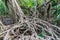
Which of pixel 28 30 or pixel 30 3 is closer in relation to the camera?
pixel 28 30

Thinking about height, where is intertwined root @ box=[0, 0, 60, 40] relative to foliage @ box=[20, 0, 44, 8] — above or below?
below

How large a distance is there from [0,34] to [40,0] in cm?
110

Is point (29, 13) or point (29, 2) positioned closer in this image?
point (29, 13)

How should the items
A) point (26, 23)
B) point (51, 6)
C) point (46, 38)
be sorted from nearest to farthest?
point (46, 38), point (26, 23), point (51, 6)

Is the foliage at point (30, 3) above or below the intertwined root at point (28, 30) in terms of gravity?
above

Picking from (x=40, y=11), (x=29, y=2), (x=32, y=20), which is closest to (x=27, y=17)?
(x=32, y=20)

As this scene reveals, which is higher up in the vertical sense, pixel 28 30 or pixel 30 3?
pixel 30 3

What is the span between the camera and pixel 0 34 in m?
2.48

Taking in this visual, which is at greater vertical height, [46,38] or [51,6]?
[51,6]

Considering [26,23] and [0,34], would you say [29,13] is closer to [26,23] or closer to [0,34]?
[26,23]

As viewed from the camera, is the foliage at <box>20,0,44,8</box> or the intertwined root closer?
the intertwined root

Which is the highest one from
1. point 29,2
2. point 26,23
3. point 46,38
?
point 29,2

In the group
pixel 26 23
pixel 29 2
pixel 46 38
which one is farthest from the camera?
pixel 29 2

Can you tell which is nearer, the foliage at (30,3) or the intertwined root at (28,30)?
the intertwined root at (28,30)
